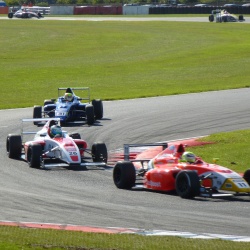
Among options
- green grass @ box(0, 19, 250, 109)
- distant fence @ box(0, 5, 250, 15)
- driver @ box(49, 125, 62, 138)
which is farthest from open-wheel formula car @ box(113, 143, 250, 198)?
distant fence @ box(0, 5, 250, 15)

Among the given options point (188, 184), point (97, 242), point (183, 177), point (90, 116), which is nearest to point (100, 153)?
point (183, 177)

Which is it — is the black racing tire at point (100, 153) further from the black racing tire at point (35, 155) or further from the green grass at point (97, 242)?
the green grass at point (97, 242)

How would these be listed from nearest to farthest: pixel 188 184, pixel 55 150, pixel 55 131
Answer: pixel 188 184
pixel 55 150
pixel 55 131

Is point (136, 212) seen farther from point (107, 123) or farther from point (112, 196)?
point (107, 123)

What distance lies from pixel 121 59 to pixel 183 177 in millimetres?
37903

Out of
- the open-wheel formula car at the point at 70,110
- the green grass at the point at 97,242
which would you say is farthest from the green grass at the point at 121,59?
the green grass at the point at 97,242

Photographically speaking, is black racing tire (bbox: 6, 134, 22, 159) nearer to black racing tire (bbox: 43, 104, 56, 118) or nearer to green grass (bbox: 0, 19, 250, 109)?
black racing tire (bbox: 43, 104, 56, 118)

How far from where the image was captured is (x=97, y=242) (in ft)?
36.3

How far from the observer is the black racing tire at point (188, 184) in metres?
15.3

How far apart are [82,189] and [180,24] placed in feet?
221

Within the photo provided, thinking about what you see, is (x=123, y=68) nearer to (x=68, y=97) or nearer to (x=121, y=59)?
(x=121, y=59)

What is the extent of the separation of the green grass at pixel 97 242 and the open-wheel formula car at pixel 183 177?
3.94 metres

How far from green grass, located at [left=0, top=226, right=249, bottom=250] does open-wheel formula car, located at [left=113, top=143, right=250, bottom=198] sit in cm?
394

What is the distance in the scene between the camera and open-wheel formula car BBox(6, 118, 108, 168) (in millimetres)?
19016
